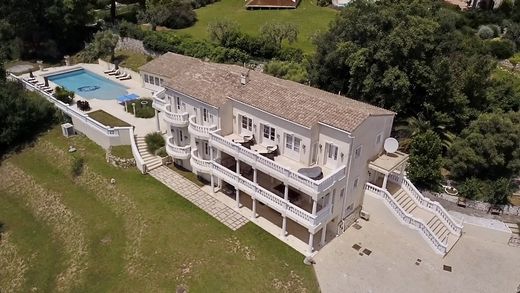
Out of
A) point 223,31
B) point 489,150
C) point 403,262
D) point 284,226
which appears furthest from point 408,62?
point 223,31

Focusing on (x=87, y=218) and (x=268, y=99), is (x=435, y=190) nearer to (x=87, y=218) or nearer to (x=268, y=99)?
(x=268, y=99)

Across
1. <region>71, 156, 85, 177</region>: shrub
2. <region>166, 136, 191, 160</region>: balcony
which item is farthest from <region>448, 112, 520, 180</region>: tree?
<region>71, 156, 85, 177</region>: shrub

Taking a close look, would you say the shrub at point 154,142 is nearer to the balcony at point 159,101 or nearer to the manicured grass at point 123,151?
the manicured grass at point 123,151

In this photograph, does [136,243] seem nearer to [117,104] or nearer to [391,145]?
[391,145]

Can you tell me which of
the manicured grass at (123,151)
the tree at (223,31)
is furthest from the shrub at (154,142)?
the tree at (223,31)

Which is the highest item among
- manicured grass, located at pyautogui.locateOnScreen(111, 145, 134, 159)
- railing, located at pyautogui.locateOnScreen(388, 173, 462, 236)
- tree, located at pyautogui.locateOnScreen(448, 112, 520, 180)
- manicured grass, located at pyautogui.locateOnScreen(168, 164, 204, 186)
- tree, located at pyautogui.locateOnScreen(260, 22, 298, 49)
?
tree, located at pyautogui.locateOnScreen(260, 22, 298, 49)

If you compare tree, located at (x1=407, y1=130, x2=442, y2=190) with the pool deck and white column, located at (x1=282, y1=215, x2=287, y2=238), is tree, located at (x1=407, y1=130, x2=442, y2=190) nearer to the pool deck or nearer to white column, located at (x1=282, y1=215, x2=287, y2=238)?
white column, located at (x1=282, y1=215, x2=287, y2=238)

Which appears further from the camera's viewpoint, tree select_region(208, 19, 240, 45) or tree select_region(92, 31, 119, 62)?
tree select_region(92, 31, 119, 62)

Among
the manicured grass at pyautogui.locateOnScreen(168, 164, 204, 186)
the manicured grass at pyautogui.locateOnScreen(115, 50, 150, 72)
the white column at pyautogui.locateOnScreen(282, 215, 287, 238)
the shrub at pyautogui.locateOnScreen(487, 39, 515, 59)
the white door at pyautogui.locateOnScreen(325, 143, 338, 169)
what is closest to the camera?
the white door at pyautogui.locateOnScreen(325, 143, 338, 169)
